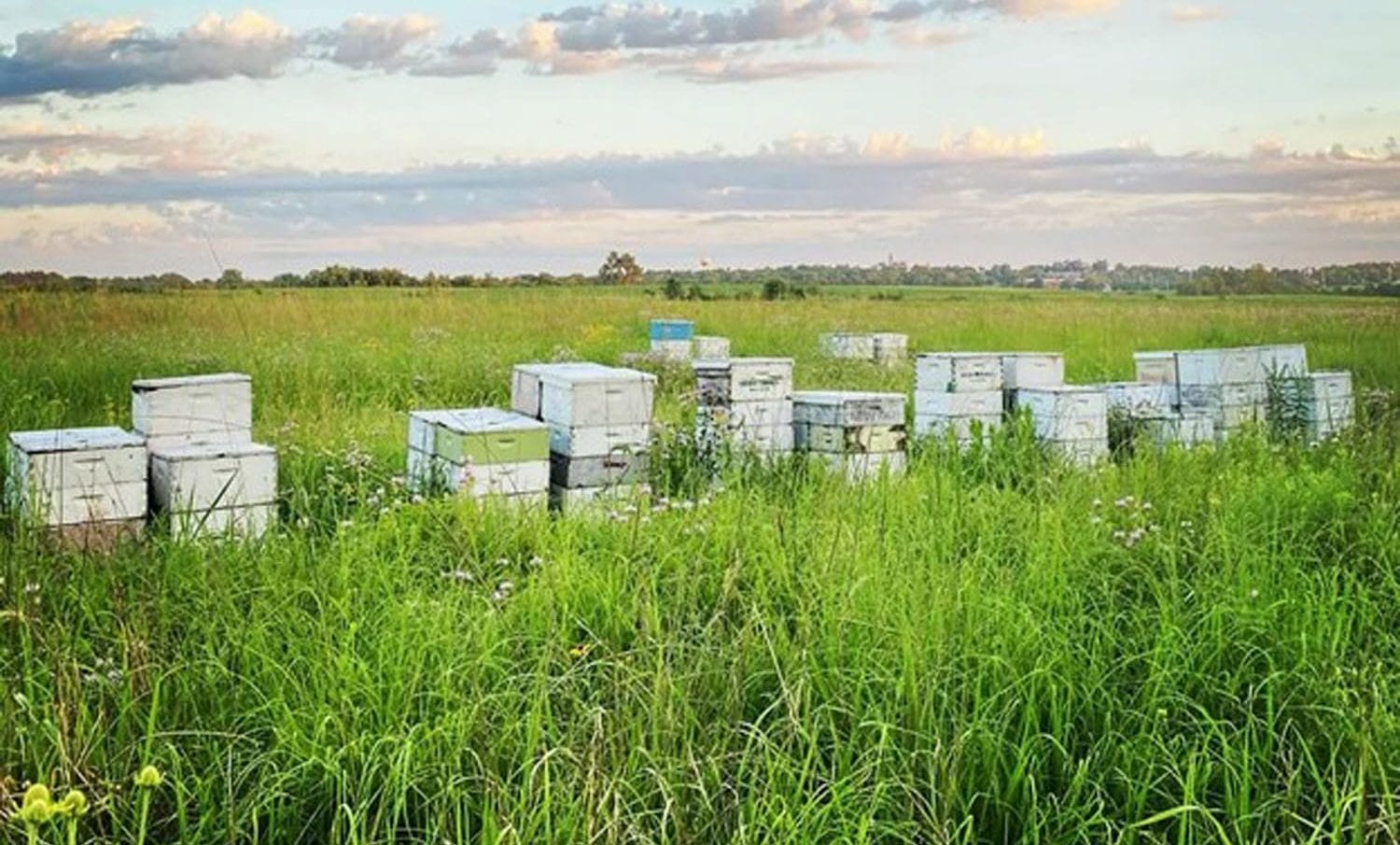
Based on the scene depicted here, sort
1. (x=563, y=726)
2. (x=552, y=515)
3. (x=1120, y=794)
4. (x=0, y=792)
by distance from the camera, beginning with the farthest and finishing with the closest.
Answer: (x=552, y=515) → (x=563, y=726) → (x=1120, y=794) → (x=0, y=792)

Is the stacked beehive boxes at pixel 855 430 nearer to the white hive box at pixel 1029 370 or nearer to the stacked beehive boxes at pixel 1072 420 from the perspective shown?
the stacked beehive boxes at pixel 1072 420

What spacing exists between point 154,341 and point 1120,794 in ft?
33.8

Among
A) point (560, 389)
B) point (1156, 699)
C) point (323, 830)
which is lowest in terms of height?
point (323, 830)

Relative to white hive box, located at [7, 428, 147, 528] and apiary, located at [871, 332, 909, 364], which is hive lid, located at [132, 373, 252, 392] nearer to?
white hive box, located at [7, 428, 147, 528]

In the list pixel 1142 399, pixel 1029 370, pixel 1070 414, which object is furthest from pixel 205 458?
pixel 1142 399

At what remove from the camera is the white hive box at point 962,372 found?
20.8 ft

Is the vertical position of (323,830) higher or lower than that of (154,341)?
lower

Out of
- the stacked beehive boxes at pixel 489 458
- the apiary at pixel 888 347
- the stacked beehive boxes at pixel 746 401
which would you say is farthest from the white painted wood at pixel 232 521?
the apiary at pixel 888 347

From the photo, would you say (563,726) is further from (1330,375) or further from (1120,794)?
(1330,375)

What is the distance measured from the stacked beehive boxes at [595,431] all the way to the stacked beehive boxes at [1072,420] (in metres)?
2.33

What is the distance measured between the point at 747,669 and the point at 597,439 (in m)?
2.29

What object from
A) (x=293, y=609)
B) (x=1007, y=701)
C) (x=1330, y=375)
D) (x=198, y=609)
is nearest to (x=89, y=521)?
(x=198, y=609)

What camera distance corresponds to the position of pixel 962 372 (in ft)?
20.9

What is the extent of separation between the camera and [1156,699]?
8.97ft
